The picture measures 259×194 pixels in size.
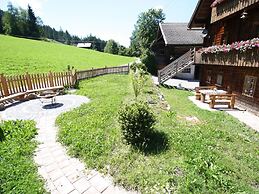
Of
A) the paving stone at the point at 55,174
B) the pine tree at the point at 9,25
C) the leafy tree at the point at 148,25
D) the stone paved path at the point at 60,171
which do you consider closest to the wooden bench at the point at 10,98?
the stone paved path at the point at 60,171

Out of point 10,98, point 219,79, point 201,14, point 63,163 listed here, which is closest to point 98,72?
point 201,14

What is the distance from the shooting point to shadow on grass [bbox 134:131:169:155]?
538 cm

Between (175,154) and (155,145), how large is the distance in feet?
2.23

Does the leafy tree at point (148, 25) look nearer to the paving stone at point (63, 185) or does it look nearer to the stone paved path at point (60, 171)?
the stone paved path at point (60, 171)

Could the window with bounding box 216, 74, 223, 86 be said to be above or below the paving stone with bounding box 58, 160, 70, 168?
above

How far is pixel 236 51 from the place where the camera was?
381 inches

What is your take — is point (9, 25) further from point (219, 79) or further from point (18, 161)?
point (18, 161)

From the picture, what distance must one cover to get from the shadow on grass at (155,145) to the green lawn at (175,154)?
3cm

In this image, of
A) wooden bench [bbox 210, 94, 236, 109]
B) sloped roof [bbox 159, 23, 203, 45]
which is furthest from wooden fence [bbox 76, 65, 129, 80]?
wooden bench [bbox 210, 94, 236, 109]

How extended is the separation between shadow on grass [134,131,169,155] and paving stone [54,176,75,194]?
82.9 inches

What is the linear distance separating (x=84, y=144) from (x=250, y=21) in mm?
11435

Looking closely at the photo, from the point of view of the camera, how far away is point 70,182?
4.33 m

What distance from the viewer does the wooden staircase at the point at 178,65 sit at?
1788 cm

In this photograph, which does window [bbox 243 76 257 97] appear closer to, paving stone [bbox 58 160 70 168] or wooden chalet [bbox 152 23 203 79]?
paving stone [bbox 58 160 70 168]
